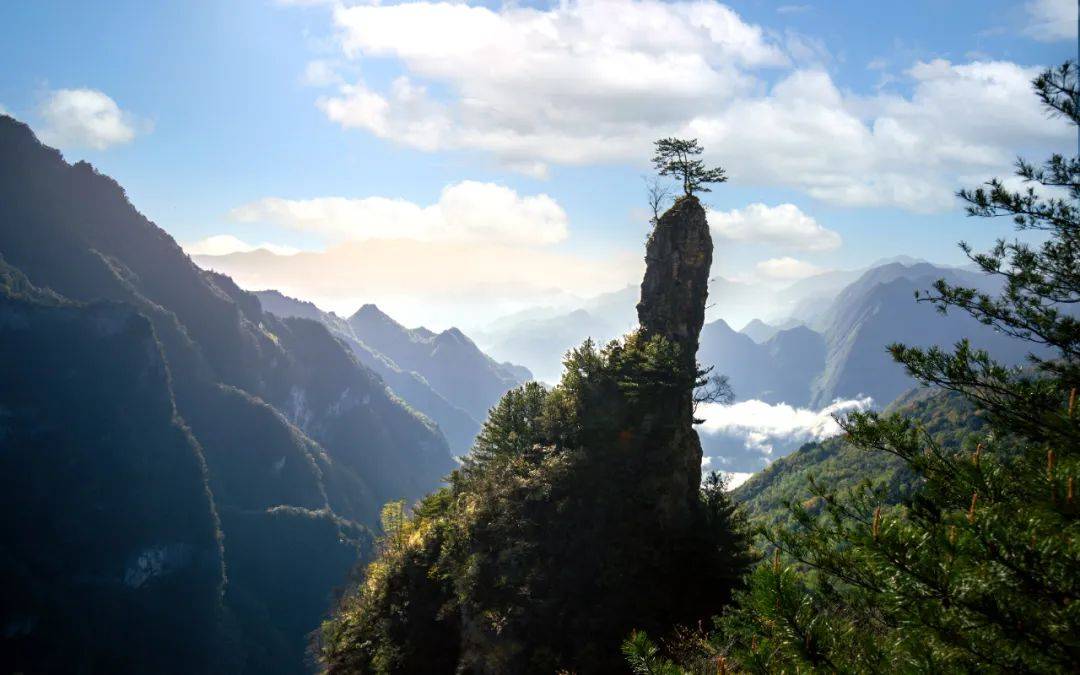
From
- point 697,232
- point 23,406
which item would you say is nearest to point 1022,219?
point 697,232

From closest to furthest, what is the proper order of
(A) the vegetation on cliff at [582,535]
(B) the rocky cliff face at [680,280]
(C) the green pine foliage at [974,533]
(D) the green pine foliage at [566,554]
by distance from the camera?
(C) the green pine foliage at [974,533] < (D) the green pine foliage at [566,554] < (A) the vegetation on cliff at [582,535] < (B) the rocky cliff face at [680,280]

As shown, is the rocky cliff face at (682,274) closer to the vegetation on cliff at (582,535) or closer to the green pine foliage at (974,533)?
the vegetation on cliff at (582,535)

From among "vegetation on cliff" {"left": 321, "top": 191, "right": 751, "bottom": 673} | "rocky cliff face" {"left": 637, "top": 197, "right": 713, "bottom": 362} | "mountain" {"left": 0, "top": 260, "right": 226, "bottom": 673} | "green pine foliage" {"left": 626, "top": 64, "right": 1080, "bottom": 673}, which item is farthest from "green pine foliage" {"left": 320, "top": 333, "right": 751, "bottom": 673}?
"mountain" {"left": 0, "top": 260, "right": 226, "bottom": 673}

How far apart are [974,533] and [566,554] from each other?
99.2ft

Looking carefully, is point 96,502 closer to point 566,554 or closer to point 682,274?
point 566,554

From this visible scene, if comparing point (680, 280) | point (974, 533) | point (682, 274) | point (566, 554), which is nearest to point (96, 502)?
point (566, 554)

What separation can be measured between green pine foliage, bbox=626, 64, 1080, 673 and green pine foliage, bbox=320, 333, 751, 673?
21.9 metres

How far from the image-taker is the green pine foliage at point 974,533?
5.46 metres

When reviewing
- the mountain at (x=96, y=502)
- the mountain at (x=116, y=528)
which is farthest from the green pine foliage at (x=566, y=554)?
the mountain at (x=96, y=502)

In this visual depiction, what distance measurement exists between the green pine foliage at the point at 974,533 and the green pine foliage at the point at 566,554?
21.9 m

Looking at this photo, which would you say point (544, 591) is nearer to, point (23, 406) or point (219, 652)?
point (219, 652)

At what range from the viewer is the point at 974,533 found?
214 inches

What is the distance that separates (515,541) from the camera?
33.8 metres

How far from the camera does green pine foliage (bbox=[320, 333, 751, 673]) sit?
30875 mm
